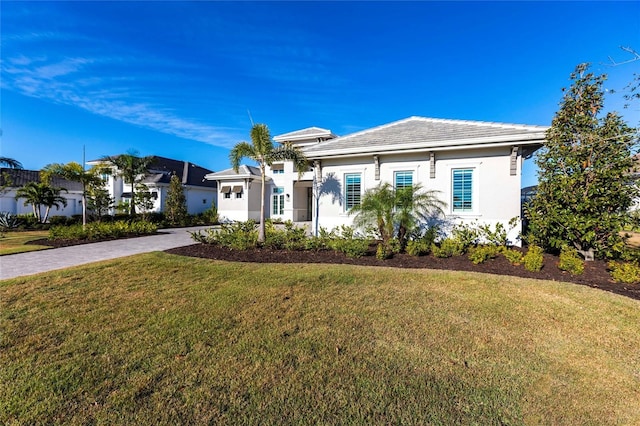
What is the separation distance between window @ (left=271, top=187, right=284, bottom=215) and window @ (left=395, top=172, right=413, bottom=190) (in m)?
14.8

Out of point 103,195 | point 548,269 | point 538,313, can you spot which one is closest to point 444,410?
point 538,313

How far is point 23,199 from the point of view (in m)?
26.6

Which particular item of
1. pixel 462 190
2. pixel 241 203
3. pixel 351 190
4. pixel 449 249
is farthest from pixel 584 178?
pixel 241 203

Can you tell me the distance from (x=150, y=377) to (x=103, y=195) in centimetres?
1981

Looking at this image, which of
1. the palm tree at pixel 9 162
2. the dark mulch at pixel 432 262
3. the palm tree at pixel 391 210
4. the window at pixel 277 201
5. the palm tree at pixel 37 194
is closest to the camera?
the dark mulch at pixel 432 262

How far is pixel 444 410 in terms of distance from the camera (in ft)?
9.05

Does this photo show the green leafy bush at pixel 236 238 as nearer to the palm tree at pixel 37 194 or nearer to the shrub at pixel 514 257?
the shrub at pixel 514 257

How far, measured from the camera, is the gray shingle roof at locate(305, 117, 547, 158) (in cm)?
1048

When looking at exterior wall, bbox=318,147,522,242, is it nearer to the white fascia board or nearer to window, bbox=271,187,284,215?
the white fascia board

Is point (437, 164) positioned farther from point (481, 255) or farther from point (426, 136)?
point (481, 255)

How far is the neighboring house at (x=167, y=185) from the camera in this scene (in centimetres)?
Answer: 2752

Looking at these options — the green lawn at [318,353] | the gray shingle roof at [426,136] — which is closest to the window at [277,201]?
the gray shingle roof at [426,136]

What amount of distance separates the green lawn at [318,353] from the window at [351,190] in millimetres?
Answer: 7053

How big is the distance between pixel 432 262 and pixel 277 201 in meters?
18.8
